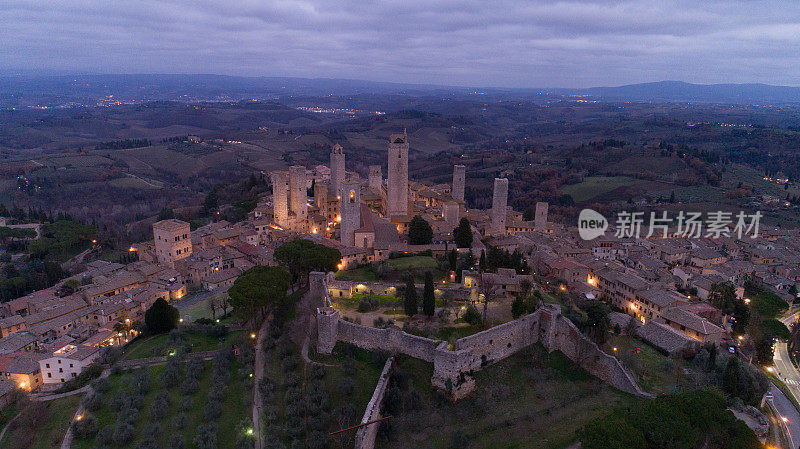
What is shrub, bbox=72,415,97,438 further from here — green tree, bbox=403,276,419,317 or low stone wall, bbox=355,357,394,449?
green tree, bbox=403,276,419,317

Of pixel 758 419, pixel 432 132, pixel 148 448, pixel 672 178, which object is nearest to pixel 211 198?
pixel 148 448

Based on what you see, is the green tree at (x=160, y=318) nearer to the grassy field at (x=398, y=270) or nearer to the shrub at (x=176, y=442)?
the grassy field at (x=398, y=270)

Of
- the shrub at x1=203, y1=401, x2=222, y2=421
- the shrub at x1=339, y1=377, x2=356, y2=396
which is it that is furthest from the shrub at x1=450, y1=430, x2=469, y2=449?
the shrub at x1=203, y1=401, x2=222, y2=421

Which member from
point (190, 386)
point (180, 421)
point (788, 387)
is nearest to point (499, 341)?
point (180, 421)

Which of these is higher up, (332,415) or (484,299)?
(484,299)

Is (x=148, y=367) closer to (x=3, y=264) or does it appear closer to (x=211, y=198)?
(x=3, y=264)

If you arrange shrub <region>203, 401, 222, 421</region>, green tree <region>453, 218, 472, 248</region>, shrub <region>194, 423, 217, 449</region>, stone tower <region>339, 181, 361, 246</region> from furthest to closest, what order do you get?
stone tower <region>339, 181, 361, 246</region>
green tree <region>453, 218, 472, 248</region>
shrub <region>203, 401, 222, 421</region>
shrub <region>194, 423, 217, 449</region>

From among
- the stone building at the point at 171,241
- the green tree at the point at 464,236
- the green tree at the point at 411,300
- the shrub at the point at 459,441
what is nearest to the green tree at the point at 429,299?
the green tree at the point at 411,300

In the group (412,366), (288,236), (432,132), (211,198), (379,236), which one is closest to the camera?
(412,366)
